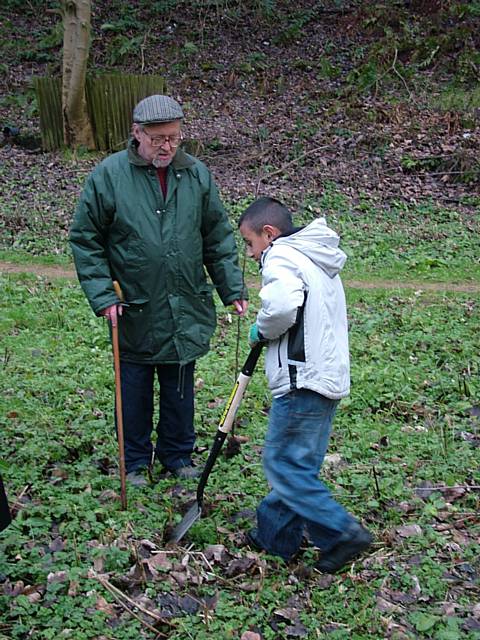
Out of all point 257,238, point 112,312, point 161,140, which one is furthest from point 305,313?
point 161,140

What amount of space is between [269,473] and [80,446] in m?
1.87

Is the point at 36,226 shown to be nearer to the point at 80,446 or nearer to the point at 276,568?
the point at 80,446

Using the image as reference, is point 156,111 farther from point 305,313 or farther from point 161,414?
point 161,414

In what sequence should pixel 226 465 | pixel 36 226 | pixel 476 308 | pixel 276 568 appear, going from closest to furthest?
pixel 276 568 → pixel 226 465 → pixel 476 308 → pixel 36 226

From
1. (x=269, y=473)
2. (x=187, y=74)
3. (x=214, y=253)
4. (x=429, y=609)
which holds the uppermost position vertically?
(x=187, y=74)

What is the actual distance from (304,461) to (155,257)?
1.48 meters

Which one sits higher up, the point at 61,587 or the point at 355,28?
the point at 355,28

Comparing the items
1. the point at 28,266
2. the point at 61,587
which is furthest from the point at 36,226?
the point at 61,587

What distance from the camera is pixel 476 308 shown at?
872 cm

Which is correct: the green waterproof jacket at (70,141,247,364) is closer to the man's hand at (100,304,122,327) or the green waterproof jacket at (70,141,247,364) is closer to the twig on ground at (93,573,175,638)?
the man's hand at (100,304,122,327)

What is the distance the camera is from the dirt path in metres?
9.73

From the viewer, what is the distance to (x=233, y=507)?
4.73 metres

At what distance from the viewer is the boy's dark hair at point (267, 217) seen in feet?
12.9

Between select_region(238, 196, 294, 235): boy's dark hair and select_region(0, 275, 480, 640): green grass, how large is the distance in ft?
5.68
